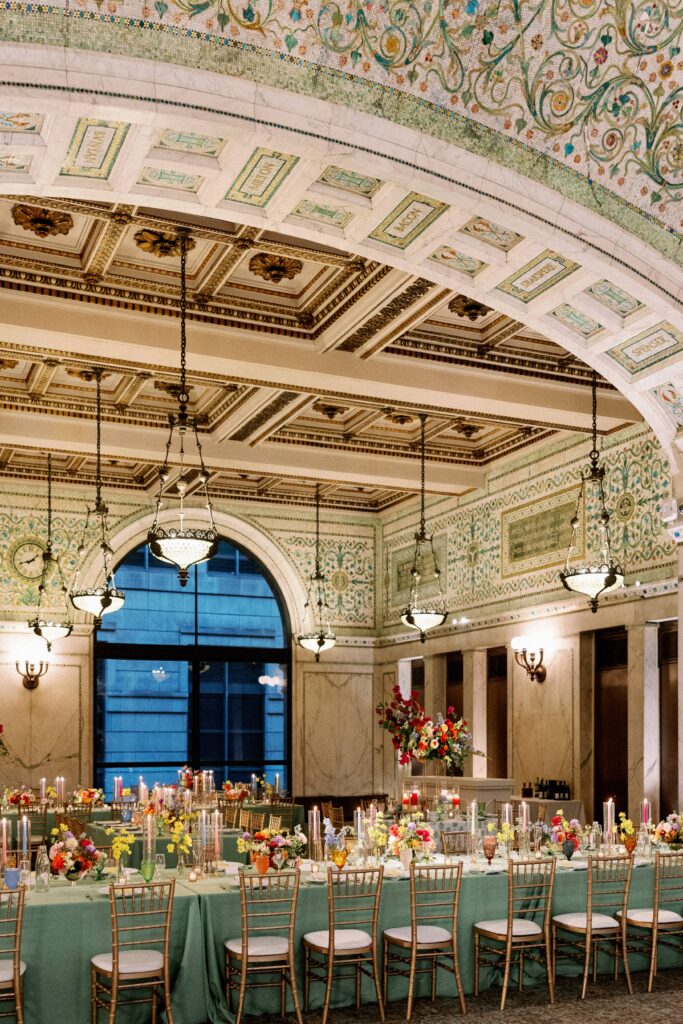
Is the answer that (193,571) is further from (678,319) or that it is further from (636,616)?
→ (678,319)

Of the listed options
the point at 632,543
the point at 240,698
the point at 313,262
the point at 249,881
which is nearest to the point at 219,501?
the point at 240,698

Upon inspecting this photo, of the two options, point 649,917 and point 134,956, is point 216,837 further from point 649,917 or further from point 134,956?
point 649,917

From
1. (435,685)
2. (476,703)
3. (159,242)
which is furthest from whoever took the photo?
(435,685)

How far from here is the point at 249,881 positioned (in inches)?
283

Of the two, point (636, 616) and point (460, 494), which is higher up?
point (460, 494)

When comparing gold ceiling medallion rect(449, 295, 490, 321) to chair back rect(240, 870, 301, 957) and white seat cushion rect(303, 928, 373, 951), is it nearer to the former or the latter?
chair back rect(240, 870, 301, 957)

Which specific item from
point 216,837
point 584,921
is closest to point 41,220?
point 216,837

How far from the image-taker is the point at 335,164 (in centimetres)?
580

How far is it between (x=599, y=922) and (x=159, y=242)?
5901 mm

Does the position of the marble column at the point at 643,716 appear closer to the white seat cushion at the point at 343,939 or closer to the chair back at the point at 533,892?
the chair back at the point at 533,892

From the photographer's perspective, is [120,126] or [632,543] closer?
[120,126]

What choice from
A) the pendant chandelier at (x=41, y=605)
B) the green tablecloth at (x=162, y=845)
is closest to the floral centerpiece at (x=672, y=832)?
the green tablecloth at (x=162, y=845)

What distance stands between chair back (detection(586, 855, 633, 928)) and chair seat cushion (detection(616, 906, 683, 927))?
0.08 m

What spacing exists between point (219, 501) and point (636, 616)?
7368 mm
